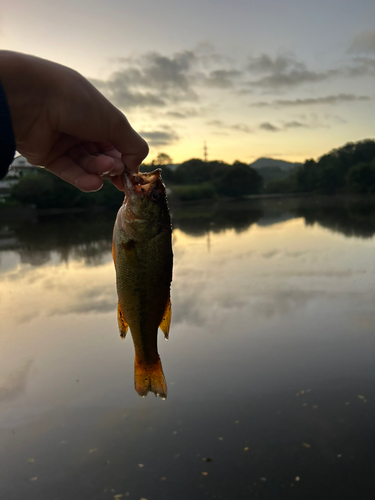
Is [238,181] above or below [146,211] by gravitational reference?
above

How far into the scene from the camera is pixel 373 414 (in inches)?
249

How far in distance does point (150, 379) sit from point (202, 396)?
4.81m

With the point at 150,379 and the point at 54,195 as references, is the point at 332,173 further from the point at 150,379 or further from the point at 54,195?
the point at 150,379

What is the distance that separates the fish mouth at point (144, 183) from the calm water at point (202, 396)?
13.6 ft

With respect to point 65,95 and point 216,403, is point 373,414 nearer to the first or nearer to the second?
point 216,403

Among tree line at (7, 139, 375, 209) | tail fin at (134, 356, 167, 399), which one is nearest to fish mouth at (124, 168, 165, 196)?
tail fin at (134, 356, 167, 399)

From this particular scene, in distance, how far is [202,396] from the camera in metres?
7.02

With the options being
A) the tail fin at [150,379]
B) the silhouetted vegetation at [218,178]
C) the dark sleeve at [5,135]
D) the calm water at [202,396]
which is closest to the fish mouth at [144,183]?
the dark sleeve at [5,135]

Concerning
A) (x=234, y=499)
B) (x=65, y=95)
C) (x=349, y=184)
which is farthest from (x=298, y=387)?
Result: (x=349, y=184)

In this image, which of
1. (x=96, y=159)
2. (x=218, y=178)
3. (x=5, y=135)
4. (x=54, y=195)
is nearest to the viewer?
(x=5, y=135)

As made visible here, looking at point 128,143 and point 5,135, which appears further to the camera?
point 128,143

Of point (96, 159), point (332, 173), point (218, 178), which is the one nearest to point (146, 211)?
point (96, 159)

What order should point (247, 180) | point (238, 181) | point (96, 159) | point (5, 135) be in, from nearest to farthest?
point (5, 135) → point (96, 159) → point (238, 181) → point (247, 180)

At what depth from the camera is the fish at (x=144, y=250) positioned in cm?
224
